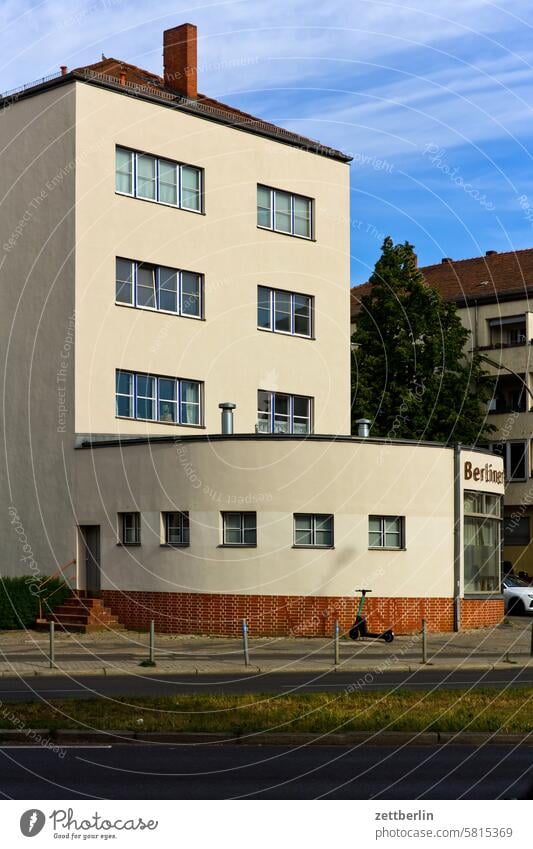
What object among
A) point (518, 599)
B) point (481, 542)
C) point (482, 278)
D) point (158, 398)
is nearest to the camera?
point (481, 542)

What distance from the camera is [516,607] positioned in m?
47.5

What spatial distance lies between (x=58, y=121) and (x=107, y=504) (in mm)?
11065

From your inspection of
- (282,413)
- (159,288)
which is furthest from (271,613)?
(282,413)

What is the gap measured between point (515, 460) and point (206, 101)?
23921mm

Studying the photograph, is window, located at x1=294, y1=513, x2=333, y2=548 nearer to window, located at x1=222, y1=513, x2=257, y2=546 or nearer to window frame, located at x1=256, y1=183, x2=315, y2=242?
window, located at x1=222, y1=513, x2=257, y2=546

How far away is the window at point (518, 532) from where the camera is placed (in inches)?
2425

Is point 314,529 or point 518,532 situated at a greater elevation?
point 314,529

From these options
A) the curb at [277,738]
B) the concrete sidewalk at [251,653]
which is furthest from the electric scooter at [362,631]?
the curb at [277,738]

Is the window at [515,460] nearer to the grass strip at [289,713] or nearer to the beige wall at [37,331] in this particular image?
the beige wall at [37,331]

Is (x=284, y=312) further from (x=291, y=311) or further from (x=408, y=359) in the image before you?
(x=408, y=359)
